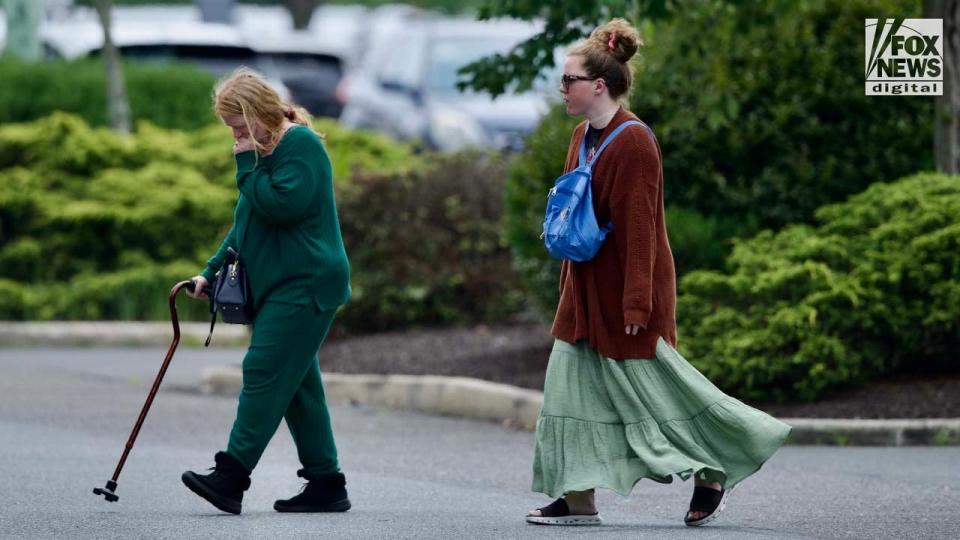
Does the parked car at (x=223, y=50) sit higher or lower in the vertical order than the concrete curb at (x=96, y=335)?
higher

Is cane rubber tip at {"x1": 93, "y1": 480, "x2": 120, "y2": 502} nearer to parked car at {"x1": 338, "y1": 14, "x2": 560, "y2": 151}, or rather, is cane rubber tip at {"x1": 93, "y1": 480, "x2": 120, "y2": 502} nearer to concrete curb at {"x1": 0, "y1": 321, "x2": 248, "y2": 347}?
concrete curb at {"x1": 0, "y1": 321, "x2": 248, "y2": 347}

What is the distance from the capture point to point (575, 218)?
6.28m

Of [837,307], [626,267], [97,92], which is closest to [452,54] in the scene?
[97,92]

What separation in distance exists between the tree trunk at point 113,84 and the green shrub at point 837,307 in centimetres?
744

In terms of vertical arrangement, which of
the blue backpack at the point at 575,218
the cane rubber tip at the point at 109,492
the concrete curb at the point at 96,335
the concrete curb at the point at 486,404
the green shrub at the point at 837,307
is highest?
the blue backpack at the point at 575,218

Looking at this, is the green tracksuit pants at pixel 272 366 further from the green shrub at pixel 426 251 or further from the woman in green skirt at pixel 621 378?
the green shrub at pixel 426 251

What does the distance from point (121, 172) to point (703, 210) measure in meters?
5.97

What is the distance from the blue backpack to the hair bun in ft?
0.82

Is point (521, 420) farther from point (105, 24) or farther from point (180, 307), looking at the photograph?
point (105, 24)

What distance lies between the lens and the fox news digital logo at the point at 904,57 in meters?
10.4

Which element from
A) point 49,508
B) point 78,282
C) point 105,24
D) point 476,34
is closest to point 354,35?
point 476,34

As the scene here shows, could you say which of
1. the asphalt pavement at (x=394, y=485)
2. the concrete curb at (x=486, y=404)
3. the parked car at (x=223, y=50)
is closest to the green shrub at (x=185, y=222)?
the concrete curb at (x=486, y=404)

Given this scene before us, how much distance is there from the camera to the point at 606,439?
635 cm

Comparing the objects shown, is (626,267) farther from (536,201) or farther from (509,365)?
(509,365)
